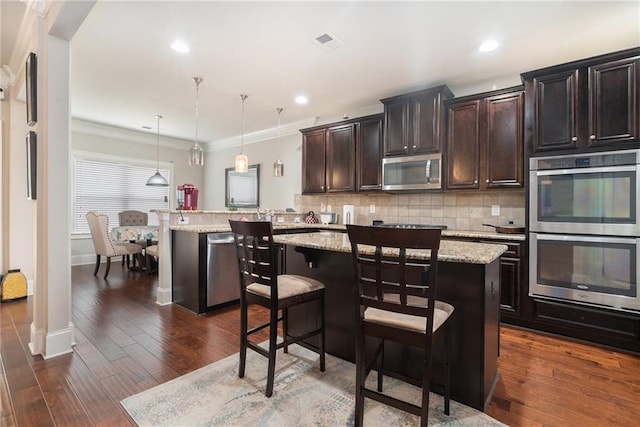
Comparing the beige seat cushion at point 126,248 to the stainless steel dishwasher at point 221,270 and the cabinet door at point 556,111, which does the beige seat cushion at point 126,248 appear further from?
the cabinet door at point 556,111

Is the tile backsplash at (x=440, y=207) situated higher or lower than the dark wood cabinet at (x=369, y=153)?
lower

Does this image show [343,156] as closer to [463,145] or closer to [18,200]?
[463,145]

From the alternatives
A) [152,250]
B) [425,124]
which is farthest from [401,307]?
[152,250]

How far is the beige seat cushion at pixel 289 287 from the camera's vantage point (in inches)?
76.0

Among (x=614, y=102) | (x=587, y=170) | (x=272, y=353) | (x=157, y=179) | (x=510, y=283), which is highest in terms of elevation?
(x=614, y=102)

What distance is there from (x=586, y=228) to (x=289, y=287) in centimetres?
261

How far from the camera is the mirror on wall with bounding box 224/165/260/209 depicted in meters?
6.34

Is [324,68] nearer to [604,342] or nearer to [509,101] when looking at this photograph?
[509,101]

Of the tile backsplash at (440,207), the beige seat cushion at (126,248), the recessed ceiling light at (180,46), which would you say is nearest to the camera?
the recessed ceiling light at (180,46)

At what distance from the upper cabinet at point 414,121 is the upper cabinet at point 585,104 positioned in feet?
2.93

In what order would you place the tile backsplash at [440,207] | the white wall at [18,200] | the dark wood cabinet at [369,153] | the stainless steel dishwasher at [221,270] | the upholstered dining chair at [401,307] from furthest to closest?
1. the dark wood cabinet at [369,153]
2. the white wall at [18,200]
3. the tile backsplash at [440,207]
4. the stainless steel dishwasher at [221,270]
5. the upholstered dining chair at [401,307]

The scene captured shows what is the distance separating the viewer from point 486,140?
3.36 m

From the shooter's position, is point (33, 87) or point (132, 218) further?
point (132, 218)

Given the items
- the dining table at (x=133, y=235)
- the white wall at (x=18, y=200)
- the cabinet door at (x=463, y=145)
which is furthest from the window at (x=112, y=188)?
the cabinet door at (x=463, y=145)
